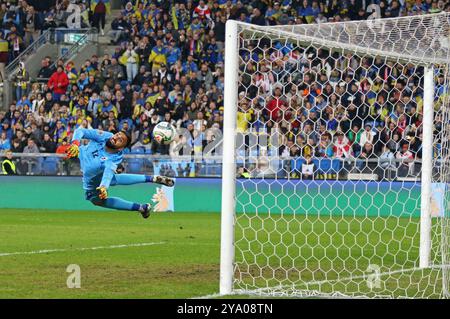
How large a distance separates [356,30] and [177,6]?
68.6 feet

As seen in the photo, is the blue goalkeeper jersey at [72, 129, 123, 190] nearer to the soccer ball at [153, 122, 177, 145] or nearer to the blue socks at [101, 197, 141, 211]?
the blue socks at [101, 197, 141, 211]

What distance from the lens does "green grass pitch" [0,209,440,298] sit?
1097 cm

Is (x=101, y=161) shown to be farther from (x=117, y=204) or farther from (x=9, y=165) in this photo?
(x=9, y=165)

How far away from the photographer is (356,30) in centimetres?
1153

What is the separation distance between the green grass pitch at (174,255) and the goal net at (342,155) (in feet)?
0.26

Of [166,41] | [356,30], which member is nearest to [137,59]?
[166,41]

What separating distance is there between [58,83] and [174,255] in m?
16.4

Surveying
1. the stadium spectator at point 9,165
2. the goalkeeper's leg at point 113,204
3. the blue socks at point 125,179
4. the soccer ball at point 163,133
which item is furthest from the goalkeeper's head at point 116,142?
the stadium spectator at point 9,165

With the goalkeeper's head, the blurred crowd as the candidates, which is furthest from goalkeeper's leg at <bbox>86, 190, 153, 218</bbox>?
the blurred crowd

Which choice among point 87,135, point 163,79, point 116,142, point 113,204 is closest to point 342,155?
point 113,204

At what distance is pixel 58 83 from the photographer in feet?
98.3

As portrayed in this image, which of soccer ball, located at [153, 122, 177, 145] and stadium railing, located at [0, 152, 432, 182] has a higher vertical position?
soccer ball, located at [153, 122, 177, 145]

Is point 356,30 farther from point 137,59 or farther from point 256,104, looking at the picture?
point 137,59

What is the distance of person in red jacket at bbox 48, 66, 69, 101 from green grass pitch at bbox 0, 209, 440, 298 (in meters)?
8.08
